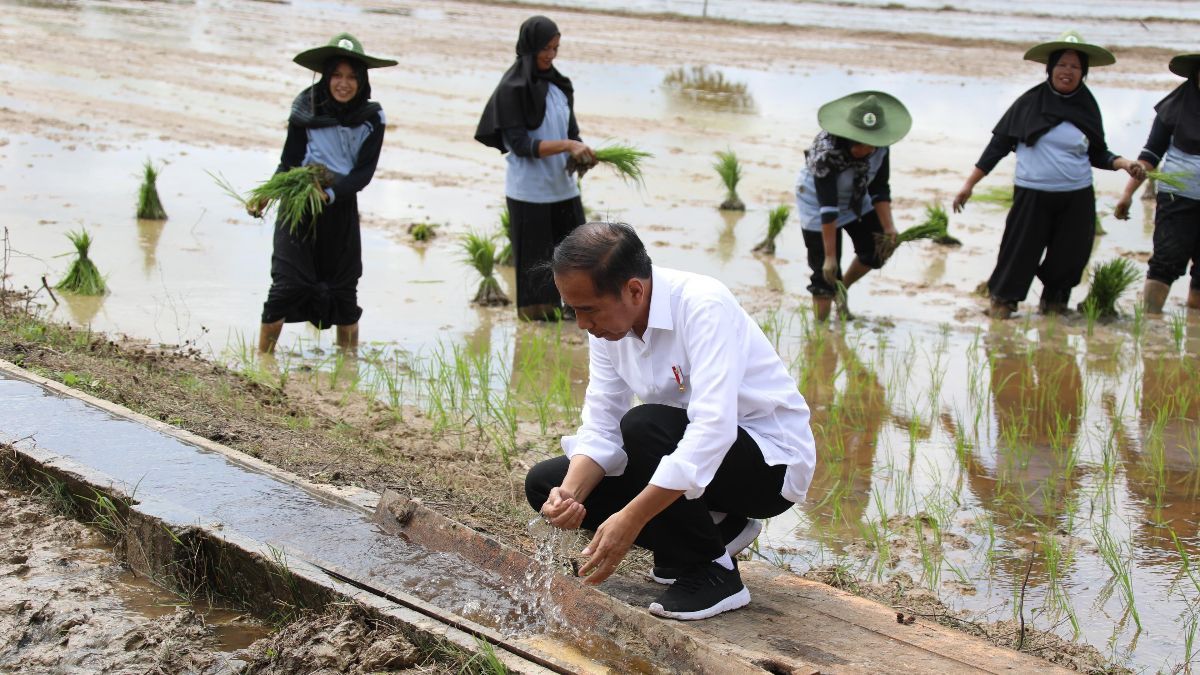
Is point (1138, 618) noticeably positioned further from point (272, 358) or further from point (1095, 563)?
point (272, 358)

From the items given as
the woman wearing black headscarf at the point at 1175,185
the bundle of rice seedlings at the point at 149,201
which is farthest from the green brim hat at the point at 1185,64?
the bundle of rice seedlings at the point at 149,201

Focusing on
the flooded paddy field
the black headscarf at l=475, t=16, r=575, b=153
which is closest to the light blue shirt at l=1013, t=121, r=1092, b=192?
the flooded paddy field

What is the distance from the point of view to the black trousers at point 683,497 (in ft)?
10.3

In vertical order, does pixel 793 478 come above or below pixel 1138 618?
above

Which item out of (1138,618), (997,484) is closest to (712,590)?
(1138,618)

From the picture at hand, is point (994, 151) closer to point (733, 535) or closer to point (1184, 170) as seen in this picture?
point (1184, 170)

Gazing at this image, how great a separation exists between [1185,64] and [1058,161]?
0.86m

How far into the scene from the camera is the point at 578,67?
1717 centimetres

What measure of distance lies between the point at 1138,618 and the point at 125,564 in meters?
2.82

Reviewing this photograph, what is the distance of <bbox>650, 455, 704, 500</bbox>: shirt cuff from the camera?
288cm

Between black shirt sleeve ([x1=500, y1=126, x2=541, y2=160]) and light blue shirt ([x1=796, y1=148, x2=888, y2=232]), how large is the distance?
4.53ft

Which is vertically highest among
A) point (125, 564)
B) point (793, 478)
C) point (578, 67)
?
point (578, 67)

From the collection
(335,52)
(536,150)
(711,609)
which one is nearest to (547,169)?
(536,150)

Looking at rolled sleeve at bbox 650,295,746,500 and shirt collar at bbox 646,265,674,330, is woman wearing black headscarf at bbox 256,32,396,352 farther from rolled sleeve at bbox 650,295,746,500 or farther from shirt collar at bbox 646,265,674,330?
rolled sleeve at bbox 650,295,746,500
